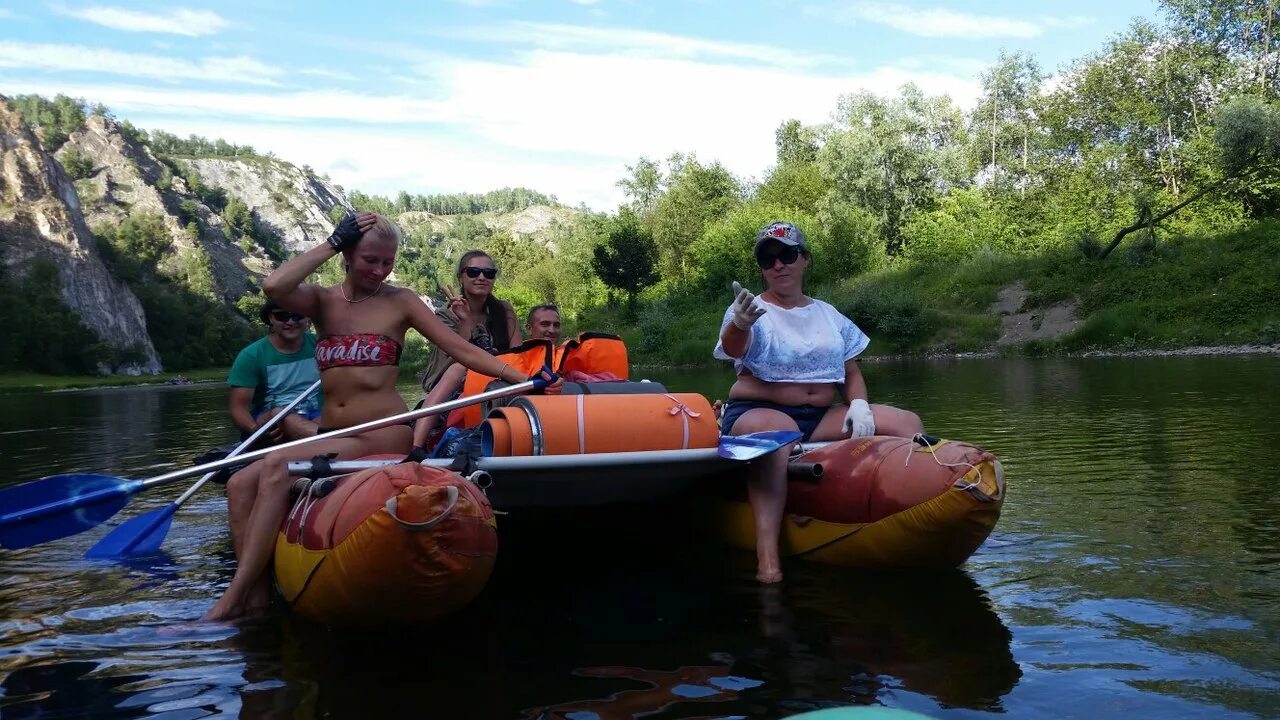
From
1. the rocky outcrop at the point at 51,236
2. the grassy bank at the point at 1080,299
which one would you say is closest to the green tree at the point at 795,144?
the grassy bank at the point at 1080,299

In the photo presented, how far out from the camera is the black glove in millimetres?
4547

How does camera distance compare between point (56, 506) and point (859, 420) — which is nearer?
point (56, 506)

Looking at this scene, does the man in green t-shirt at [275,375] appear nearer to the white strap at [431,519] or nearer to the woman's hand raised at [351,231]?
the woman's hand raised at [351,231]

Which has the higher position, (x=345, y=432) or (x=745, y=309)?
(x=745, y=309)

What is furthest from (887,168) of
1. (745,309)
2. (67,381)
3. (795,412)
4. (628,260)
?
(67,381)

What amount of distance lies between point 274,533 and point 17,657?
108 centimetres

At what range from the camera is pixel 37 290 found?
65250 mm

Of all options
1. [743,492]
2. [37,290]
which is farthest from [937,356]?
[37,290]

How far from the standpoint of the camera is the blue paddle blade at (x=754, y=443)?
475 centimetres

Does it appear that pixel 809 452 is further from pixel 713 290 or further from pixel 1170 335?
pixel 713 290

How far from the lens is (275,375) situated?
6.53 meters

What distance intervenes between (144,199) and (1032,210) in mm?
117067

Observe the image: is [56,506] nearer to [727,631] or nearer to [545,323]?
[545,323]

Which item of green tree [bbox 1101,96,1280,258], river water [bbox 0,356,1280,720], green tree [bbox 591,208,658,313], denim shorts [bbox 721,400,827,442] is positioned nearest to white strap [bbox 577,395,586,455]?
river water [bbox 0,356,1280,720]
